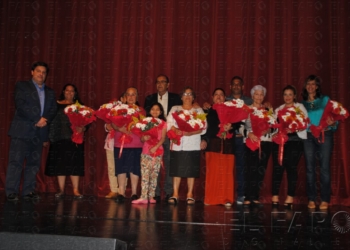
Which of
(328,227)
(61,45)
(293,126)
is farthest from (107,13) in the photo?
(328,227)

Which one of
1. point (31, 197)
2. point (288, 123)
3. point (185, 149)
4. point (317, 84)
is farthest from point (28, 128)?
point (317, 84)

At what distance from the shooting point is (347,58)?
604 cm

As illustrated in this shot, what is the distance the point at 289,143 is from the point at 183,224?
212 centimetres

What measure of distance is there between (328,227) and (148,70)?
3.61 m

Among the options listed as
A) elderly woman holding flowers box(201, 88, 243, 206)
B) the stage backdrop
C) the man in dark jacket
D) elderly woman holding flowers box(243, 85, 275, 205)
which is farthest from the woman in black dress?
elderly woman holding flowers box(243, 85, 275, 205)

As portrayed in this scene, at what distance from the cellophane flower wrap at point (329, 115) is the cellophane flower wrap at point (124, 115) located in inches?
79.3

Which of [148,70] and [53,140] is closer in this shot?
[53,140]

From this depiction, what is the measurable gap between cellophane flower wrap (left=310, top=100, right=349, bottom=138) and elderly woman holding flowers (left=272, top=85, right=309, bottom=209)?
138mm

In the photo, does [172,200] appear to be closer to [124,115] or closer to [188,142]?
[188,142]

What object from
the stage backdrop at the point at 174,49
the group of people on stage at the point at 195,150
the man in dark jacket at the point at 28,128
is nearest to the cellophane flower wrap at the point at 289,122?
the group of people on stage at the point at 195,150

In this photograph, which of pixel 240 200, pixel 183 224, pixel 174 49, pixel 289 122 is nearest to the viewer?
pixel 183 224

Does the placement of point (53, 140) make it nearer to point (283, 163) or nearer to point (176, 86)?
point (176, 86)

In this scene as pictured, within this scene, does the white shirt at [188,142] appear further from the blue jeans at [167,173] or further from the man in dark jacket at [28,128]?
the man in dark jacket at [28,128]

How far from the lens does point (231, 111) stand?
16.5 ft
